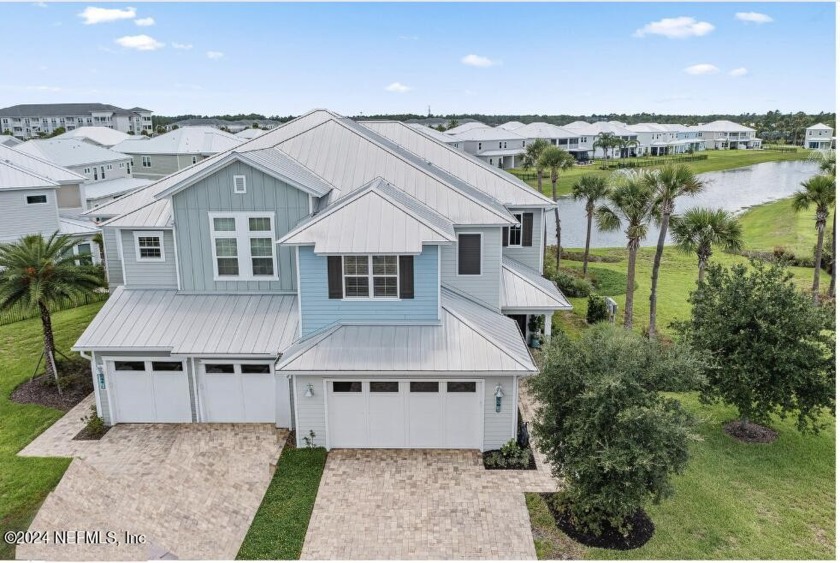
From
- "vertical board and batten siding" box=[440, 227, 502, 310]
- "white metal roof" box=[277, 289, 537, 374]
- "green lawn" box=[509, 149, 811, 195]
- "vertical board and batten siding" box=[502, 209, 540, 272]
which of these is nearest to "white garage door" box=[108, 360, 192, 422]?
"white metal roof" box=[277, 289, 537, 374]

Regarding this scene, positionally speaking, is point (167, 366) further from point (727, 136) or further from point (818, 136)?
point (818, 136)

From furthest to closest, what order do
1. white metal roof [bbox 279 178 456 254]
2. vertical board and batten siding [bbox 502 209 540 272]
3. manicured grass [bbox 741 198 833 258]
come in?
manicured grass [bbox 741 198 833 258] < vertical board and batten siding [bbox 502 209 540 272] < white metal roof [bbox 279 178 456 254]

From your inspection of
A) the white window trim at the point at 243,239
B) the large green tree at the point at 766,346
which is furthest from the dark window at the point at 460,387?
the white window trim at the point at 243,239

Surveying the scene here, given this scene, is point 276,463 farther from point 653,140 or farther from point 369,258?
point 653,140

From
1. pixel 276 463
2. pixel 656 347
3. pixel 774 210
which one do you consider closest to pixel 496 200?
pixel 656 347

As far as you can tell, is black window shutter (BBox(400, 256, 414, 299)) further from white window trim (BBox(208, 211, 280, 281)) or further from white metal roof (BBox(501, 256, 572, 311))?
white metal roof (BBox(501, 256, 572, 311))

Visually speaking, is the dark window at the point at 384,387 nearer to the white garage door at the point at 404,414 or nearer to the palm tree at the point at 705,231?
the white garage door at the point at 404,414
